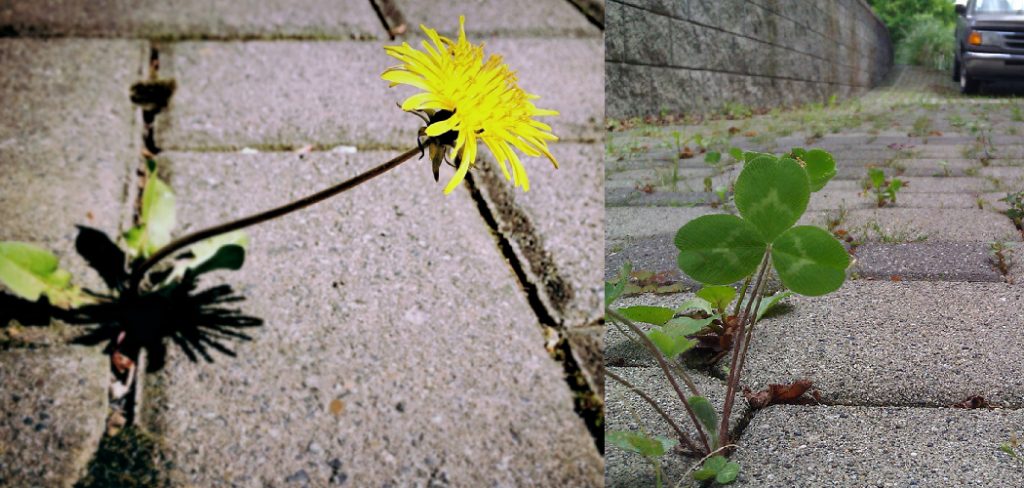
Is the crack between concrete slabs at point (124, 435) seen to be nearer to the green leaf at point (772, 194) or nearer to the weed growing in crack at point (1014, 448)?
the green leaf at point (772, 194)

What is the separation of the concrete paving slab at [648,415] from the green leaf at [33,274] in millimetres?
966

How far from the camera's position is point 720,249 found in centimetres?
59

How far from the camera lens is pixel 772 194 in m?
0.57

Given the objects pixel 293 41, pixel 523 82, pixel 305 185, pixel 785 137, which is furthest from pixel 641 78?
pixel 293 41

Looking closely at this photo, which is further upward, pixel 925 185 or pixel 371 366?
pixel 925 185

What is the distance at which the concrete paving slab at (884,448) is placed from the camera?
507 mm

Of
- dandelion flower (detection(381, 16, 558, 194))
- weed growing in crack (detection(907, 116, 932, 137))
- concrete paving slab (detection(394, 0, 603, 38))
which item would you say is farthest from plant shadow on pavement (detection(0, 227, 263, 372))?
concrete paving slab (detection(394, 0, 603, 38))

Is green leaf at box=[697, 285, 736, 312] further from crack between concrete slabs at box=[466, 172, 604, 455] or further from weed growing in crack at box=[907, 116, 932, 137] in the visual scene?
crack between concrete slabs at box=[466, 172, 604, 455]

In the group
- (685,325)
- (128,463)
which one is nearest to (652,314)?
(685,325)

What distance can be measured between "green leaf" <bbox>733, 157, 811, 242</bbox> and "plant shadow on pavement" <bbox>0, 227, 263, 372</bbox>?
89 centimetres

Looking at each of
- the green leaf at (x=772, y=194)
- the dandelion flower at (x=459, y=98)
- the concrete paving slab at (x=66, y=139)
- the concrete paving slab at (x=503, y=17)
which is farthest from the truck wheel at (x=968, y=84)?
the concrete paving slab at (x=503, y=17)

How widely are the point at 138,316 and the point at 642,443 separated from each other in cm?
97

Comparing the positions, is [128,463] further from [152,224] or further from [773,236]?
[773,236]

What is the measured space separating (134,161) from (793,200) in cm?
144
